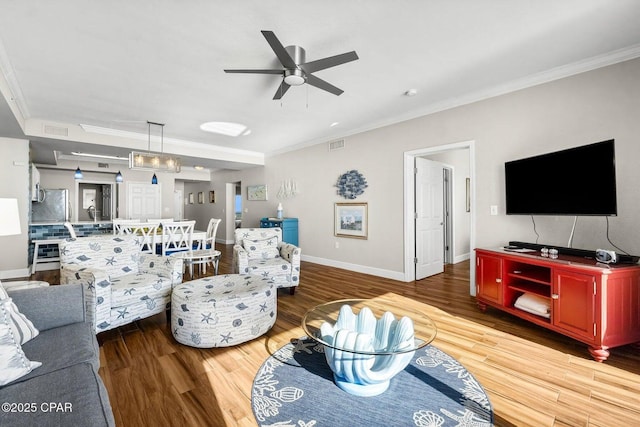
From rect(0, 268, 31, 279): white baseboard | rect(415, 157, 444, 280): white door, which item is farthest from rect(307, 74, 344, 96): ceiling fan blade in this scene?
rect(0, 268, 31, 279): white baseboard

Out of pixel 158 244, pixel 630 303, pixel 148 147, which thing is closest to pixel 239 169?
pixel 148 147

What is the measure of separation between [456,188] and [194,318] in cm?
561

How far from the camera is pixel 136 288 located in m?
2.50

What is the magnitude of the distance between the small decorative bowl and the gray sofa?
3.72 ft

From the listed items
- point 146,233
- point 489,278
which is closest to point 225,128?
point 146,233

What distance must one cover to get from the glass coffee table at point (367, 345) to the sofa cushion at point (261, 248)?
6.77 ft

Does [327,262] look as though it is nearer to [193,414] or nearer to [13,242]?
[193,414]

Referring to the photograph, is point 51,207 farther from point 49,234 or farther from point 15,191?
point 15,191

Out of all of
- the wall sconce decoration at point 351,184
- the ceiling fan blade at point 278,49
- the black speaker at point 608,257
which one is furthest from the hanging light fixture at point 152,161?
the black speaker at point 608,257

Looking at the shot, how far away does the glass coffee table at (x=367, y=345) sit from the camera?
167 cm

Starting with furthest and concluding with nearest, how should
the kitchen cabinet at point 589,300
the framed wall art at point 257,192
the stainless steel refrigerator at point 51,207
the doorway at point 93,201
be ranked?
1. the doorway at point 93,201
2. the framed wall art at point 257,192
3. the stainless steel refrigerator at point 51,207
4. the kitchen cabinet at point 589,300

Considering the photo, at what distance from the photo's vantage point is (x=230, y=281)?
9.29ft

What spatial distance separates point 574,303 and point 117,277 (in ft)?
13.8

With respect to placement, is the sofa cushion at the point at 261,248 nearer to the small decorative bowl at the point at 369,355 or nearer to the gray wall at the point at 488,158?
the gray wall at the point at 488,158
